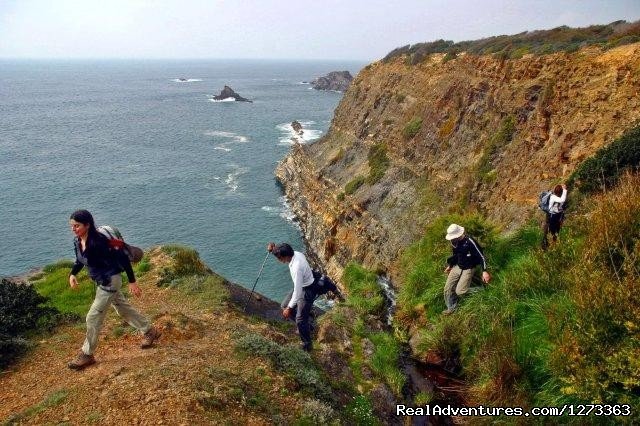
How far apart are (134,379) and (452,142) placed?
92.4ft

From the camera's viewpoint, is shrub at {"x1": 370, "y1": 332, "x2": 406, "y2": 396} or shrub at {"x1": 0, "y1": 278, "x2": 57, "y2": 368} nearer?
shrub at {"x1": 0, "y1": 278, "x2": 57, "y2": 368}

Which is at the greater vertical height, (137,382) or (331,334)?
(137,382)

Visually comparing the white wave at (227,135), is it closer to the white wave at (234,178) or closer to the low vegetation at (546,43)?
the white wave at (234,178)

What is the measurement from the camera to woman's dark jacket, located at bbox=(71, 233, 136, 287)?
7520 mm

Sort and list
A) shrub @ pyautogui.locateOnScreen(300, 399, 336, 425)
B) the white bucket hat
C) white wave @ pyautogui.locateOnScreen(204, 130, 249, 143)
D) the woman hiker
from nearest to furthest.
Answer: shrub @ pyautogui.locateOnScreen(300, 399, 336, 425) < the woman hiker < the white bucket hat < white wave @ pyautogui.locateOnScreen(204, 130, 249, 143)

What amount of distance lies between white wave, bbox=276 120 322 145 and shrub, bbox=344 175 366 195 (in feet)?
116

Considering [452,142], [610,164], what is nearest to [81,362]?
[610,164]

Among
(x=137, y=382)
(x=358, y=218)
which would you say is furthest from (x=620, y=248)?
A: (x=358, y=218)

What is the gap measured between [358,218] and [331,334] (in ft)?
76.3

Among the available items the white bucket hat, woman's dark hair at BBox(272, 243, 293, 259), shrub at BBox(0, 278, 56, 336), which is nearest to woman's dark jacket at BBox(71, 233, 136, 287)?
woman's dark hair at BBox(272, 243, 293, 259)

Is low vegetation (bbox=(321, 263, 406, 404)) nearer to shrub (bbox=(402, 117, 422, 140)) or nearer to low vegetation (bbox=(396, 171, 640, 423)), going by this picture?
low vegetation (bbox=(396, 171, 640, 423))

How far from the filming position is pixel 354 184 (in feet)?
125

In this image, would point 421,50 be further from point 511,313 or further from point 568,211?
point 511,313

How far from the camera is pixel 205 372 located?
7.61 metres
